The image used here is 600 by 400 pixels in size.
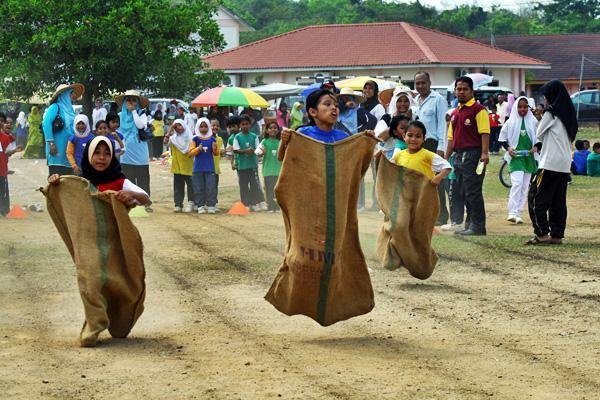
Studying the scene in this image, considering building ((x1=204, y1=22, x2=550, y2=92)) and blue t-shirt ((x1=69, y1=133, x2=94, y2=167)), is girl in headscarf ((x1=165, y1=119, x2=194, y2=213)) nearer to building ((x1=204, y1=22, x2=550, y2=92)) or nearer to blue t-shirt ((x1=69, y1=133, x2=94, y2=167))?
blue t-shirt ((x1=69, y1=133, x2=94, y2=167))

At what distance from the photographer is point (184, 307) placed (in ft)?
33.2

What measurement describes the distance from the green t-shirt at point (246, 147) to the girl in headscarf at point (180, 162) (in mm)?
775

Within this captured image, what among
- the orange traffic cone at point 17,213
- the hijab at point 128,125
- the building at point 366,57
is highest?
the building at point 366,57

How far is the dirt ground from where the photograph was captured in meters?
7.22

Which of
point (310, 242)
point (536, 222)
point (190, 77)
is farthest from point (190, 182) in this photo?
point (190, 77)

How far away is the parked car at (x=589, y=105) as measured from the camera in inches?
1943

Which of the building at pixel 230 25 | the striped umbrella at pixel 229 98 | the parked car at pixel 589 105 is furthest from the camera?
the building at pixel 230 25

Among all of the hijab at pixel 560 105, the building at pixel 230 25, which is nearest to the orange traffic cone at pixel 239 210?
the hijab at pixel 560 105

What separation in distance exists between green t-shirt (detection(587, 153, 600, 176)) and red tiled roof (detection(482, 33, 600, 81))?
143 ft

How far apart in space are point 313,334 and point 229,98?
924 inches

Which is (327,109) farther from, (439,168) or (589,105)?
(589,105)

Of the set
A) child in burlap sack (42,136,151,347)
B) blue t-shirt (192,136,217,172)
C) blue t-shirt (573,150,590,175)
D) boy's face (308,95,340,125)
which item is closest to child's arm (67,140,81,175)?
blue t-shirt (192,136,217,172)

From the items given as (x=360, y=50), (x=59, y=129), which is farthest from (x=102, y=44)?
(x=360, y=50)

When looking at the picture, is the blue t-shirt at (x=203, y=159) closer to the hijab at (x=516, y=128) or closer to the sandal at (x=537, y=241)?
the hijab at (x=516, y=128)
